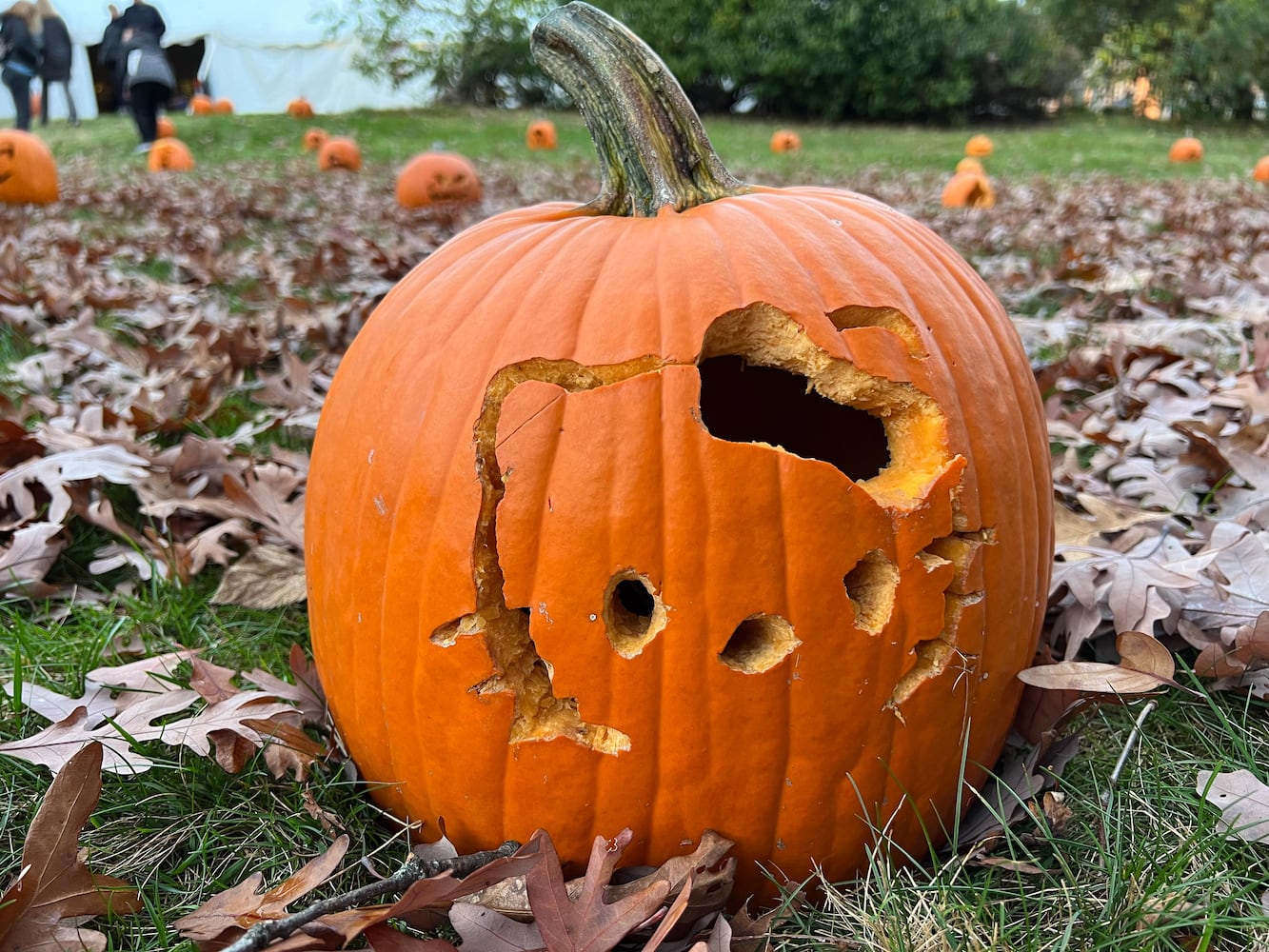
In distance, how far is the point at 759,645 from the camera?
141 cm

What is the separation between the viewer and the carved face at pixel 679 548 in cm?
134

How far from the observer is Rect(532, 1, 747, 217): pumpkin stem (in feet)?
5.47

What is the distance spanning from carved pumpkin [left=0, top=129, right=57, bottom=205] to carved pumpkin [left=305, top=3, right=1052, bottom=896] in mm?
7862

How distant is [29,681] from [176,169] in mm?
10420

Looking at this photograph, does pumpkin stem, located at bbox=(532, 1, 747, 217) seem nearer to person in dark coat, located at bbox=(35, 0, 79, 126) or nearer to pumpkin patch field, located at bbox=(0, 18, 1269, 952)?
pumpkin patch field, located at bbox=(0, 18, 1269, 952)

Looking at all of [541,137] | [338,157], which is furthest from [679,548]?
[541,137]

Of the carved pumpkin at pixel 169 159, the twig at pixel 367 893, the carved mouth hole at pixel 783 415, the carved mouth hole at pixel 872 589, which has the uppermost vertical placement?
the carved pumpkin at pixel 169 159

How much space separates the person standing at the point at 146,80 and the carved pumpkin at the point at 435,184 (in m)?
6.78

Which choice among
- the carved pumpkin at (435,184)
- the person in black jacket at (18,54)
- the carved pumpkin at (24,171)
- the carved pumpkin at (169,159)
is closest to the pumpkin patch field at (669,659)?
the carved pumpkin at (435,184)

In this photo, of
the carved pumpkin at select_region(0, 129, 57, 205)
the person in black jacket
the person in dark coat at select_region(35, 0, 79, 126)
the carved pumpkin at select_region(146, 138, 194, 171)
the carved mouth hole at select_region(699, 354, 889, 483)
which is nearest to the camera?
the carved mouth hole at select_region(699, 354, 889, 483)

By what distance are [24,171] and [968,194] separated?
7.74 metres

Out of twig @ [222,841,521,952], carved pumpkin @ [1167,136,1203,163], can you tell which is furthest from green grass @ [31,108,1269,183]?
twig @ [222,841,521,952]

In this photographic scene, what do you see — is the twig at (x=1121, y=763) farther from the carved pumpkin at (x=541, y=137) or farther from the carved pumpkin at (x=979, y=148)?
the carved pumpkin at (x=541, y=137)

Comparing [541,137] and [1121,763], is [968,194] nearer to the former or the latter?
[1121,763]
